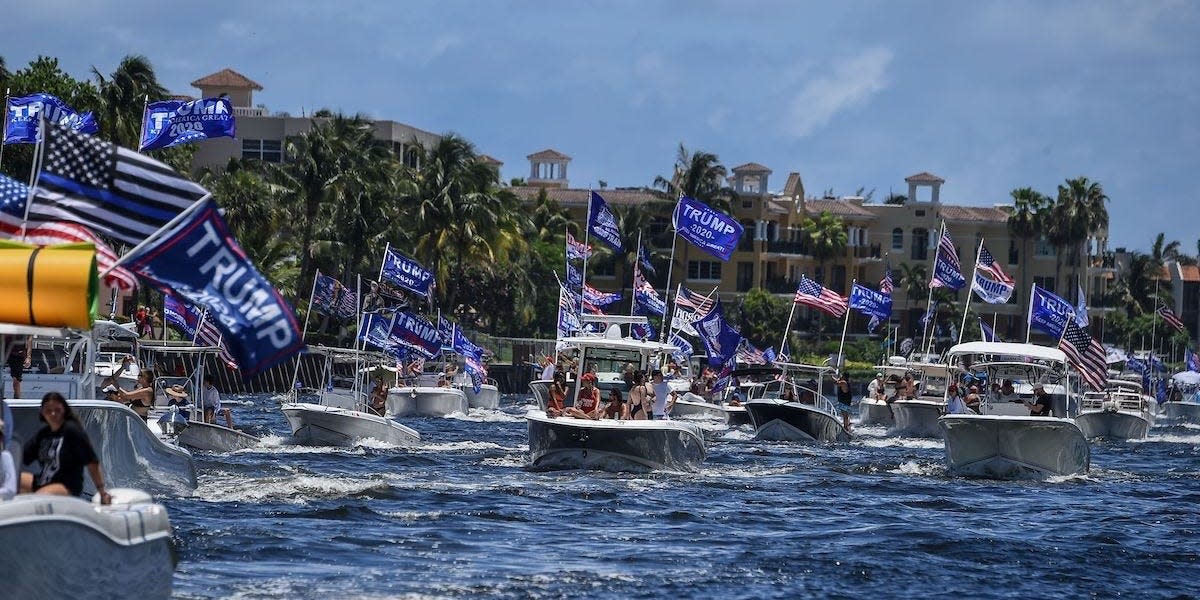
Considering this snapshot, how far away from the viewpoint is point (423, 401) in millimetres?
58906

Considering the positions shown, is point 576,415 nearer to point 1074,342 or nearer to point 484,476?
point 484,476

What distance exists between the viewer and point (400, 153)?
118188 millimetres

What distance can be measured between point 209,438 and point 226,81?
9287cm

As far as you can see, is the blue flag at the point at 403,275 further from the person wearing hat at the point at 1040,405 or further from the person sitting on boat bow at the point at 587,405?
the person wearing hat at the point at 1040,405

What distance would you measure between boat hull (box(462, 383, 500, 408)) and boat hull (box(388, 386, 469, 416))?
4.40 m

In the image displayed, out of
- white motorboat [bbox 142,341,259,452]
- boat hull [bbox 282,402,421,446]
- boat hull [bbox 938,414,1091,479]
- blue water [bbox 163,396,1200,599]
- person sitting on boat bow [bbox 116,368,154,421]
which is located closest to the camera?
blue water [bbox 163,396,1200,599]

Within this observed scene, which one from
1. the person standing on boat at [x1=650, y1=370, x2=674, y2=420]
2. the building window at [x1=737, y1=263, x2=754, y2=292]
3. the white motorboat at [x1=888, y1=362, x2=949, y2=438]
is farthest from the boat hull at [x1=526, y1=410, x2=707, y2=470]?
the building window at [x1=737, y1=263, x2=754, y2=292]

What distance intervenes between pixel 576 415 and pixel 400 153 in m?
88.1

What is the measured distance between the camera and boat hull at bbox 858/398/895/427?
5650 cm

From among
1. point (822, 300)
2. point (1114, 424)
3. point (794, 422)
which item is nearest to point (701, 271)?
point (1114, 424)

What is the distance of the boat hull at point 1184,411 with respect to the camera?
250 ft

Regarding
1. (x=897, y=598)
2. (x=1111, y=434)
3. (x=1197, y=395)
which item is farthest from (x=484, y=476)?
(x=1197, y=395)

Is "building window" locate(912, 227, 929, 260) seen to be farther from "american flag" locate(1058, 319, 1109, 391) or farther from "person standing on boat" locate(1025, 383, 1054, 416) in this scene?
"person standing on boat" locate(1025, 383, 1054, 416)

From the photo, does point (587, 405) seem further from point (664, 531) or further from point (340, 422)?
point (340, 422)
